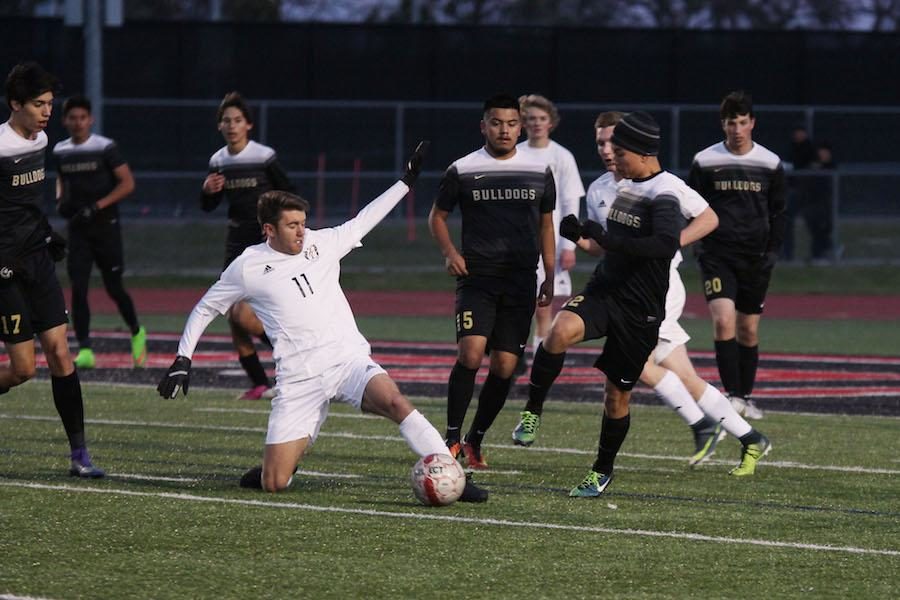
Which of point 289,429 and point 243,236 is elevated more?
point 243,236

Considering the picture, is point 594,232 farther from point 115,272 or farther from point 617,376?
point 115,272

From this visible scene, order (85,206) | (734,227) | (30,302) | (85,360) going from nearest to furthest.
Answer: (30,302) → (734,227) → (85,206) → (85,360)

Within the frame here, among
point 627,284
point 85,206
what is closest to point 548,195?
point 627,284

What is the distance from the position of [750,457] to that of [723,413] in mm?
283

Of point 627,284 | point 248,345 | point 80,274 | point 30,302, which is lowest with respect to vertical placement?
point 248,345

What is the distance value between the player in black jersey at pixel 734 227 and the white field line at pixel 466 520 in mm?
4593

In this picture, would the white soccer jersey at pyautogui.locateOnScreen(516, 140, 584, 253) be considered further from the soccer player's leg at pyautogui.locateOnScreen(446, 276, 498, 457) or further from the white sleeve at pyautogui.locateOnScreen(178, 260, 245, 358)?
the white sleeve at pyautogui.locateOnScreen(178, 260, 245, 358)

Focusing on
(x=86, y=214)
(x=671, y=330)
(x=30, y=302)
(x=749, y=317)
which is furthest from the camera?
(x=86, y=214)

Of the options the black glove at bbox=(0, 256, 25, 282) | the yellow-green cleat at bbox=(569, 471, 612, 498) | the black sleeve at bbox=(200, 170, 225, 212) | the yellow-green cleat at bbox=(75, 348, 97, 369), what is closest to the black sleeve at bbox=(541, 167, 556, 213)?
the yellow-green cleat at bbox=(569, 471, 612, 498)

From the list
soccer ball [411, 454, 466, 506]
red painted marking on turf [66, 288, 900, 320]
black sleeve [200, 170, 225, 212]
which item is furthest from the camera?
red painted marking on turf [66, 288, 900, 320]

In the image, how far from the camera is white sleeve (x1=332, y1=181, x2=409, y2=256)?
9.01 metres

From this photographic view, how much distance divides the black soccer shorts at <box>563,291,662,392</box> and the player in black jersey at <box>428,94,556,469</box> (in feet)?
3.90

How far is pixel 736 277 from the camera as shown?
12.7 metres

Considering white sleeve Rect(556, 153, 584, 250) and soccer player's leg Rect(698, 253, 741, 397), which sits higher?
white sleeve Rect(556, 153, 584, 250)
